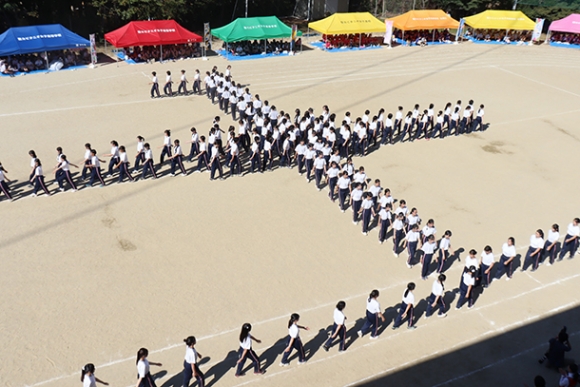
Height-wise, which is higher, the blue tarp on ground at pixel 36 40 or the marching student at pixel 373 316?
the blue tarp on ground at pixel 36 40

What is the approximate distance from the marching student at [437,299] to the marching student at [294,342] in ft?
7.94

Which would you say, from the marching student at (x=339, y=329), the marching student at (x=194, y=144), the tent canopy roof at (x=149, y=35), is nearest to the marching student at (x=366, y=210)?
the marching student at (x=339, y=329)

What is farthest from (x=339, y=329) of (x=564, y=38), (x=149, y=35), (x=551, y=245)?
(x=564, y=38)

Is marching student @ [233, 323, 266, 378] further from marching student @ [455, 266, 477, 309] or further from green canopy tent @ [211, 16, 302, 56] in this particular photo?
green canopy tent @ [211, 16, 302, 56]

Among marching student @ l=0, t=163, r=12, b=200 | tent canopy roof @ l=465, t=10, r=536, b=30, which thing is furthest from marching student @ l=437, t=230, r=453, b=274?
tent canopy roof @ l=465, t=10, r=536, b=30

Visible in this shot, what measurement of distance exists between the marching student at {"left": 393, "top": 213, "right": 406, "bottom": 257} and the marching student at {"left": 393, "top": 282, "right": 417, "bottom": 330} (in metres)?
2.07

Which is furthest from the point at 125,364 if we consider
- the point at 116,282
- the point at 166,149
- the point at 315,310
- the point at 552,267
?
the point at 552,267

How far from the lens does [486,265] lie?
9.95 m

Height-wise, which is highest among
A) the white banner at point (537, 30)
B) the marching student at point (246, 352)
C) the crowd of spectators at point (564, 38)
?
the white banner at point (537, 30)

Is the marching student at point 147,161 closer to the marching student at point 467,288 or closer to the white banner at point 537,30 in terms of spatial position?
the marching student at point 467,288

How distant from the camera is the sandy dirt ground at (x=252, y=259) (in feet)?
27.5

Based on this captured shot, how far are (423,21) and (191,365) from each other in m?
28.1

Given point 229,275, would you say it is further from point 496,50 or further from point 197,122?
point 496,50

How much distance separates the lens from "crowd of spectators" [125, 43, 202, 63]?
25.0m
